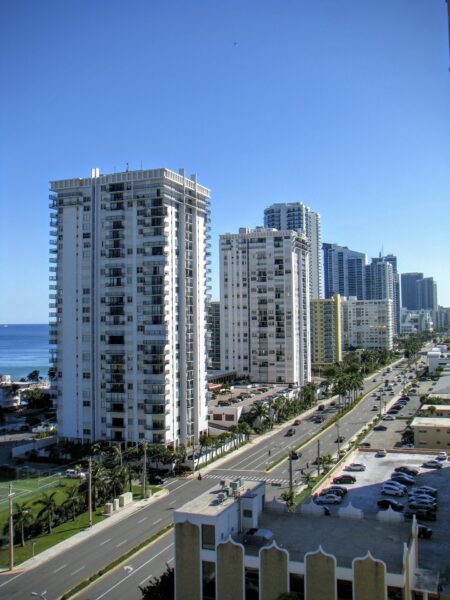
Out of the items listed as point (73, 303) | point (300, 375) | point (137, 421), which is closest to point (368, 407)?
point (300, 375)

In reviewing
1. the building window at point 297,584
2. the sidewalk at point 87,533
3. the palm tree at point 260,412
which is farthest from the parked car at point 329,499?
the palm tree at point 260,412

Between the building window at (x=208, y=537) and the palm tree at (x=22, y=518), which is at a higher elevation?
the building window at (x=208, y=537)

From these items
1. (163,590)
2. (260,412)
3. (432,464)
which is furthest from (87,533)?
(260,412)

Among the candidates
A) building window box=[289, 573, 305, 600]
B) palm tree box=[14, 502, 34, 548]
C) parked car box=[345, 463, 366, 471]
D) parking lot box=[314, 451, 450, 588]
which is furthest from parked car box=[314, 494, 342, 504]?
palm tree box=[14, 502, 34, 548]

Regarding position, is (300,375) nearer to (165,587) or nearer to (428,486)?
(428,486)

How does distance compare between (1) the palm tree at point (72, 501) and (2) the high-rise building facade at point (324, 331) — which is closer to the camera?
(1) the palm tree at point (72, 501)

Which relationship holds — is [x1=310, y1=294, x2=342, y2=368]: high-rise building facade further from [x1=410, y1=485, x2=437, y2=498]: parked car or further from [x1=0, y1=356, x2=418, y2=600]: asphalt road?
[x1=410, y1=485, x2=437, y2=498]: parked car

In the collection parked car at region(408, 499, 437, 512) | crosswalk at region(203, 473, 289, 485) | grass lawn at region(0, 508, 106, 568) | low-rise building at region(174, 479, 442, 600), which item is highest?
low-rise building at region(174, 479, 442, 600)

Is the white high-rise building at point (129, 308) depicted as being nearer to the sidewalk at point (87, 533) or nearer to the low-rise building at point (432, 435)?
the sidewalk at point (87, 533)
